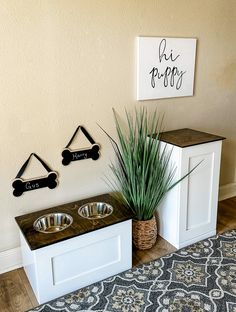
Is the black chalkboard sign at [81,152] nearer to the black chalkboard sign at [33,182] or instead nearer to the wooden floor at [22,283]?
the black chalkboard sign at [33,182]

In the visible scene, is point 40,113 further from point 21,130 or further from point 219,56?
point 219,56

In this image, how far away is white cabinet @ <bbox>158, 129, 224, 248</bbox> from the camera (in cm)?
222

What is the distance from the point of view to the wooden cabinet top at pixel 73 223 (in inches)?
71.7

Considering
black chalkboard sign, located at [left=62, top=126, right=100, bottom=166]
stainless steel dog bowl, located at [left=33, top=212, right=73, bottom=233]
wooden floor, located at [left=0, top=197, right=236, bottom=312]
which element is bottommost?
wooden floor, located at [left=0, top=197, right=236, bottom=312]

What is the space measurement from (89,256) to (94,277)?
0.51 ft

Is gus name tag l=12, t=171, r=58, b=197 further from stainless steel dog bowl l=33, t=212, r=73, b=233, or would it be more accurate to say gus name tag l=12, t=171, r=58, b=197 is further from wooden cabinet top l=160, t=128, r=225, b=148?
wooden cabinet top l=160, t=128, r=225, b=148

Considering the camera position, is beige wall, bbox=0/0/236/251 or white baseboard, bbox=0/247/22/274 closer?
beige wall, bbox=0/0/236/251

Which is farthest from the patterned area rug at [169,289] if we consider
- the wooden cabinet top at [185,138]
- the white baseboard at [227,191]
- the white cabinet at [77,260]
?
the white baseboard at [227,191]

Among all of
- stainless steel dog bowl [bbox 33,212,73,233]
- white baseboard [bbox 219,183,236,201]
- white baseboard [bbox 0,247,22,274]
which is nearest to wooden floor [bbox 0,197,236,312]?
white baseboard [bbox 0,247,22,274]

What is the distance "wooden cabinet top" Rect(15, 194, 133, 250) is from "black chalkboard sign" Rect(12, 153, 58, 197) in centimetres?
16

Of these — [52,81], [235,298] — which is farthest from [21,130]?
[235,298]

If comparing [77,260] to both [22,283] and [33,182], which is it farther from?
[33,182]

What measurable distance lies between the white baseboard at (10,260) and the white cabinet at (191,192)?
42.4 inches

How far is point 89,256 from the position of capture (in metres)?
1.98
